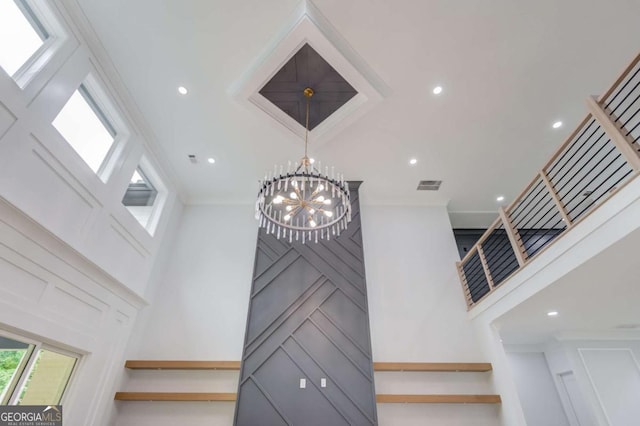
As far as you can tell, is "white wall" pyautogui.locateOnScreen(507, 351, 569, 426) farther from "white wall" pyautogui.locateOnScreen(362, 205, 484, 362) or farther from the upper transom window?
the upper transom window

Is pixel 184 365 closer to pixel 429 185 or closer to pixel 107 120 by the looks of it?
pixel 107 120

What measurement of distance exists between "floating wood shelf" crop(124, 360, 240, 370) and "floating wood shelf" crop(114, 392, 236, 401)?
0.38m

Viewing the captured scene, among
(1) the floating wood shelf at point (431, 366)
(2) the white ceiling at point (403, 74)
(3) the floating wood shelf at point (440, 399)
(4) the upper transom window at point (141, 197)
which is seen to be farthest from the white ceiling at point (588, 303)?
(4) the upper transom window at point (141, 197)

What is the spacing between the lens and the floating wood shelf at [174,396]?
4.60m

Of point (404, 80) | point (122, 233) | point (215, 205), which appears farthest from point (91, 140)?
point (404, 80)

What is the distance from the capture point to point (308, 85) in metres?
4.30

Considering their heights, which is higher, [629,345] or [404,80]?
[404,80]

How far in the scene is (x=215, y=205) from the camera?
22.5 feet

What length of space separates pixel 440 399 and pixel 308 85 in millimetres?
5321

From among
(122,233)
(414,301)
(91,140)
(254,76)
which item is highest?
(254,76)

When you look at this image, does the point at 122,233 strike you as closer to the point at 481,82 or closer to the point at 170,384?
the point at 170,384

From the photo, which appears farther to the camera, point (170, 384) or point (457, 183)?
point (457, 183)

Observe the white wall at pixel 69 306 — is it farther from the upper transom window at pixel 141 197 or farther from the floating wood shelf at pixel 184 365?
the upper transom window at pixel 141 197

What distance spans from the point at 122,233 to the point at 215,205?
2385 millimetres
